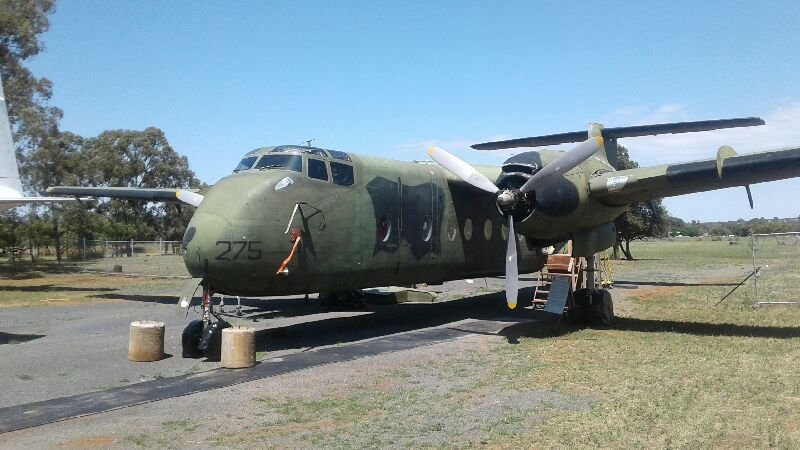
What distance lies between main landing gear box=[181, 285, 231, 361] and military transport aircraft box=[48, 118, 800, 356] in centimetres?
3

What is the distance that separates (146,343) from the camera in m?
11.5

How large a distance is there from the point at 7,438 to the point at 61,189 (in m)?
21.1

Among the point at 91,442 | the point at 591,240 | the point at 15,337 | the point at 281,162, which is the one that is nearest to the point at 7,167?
the point at 15,337

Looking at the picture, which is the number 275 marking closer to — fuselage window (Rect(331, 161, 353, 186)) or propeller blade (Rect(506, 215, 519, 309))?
fuselage window (Rect(331, 161, 353, 186))

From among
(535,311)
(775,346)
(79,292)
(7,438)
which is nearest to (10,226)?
(79,292)

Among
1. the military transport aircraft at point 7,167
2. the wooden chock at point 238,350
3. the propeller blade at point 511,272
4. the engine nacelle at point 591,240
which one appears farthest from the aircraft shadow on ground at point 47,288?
the engine nacelle at point 591,240

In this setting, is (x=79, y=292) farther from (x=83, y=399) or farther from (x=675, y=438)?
(x=675, y=438)

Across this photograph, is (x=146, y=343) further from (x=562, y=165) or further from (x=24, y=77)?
(x=24, y=77)

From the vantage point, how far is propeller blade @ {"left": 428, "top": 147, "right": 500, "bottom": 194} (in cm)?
1475

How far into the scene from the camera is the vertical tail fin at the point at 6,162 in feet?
75.8

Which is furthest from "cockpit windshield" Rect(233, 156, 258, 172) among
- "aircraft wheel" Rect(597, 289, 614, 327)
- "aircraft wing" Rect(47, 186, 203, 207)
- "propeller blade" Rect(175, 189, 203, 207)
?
"aircraft wheel" Rect(597, 289, 614, 327)

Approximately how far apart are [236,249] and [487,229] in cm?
848

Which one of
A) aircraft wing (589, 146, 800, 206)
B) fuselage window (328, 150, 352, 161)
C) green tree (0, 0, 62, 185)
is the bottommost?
aircraft wing (589, 146, 800, 206)

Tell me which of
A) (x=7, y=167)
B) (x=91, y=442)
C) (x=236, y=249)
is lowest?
(x=91, y=442)
